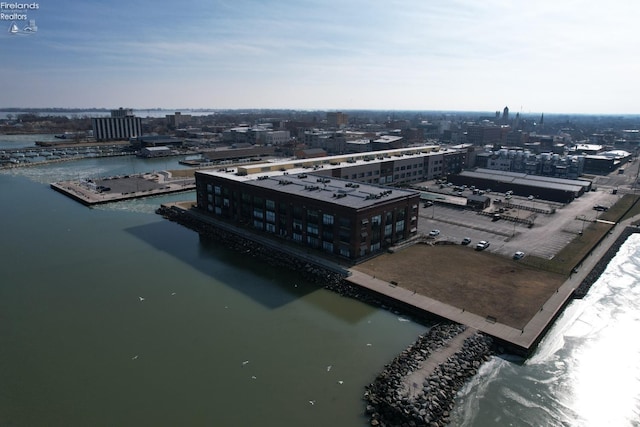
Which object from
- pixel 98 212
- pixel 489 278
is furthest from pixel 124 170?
pixel 489 278

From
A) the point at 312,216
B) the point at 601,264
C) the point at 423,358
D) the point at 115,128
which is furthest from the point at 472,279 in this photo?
the point at 115,128

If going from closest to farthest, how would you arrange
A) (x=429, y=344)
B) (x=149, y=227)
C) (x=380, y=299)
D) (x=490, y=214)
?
(x=429, y=344)
(x=380, y=299)
(x=149, y=227)
(x=490, y=214)

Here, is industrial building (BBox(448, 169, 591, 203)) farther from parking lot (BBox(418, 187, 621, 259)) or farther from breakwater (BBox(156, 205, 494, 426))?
breakwater (BBox(156, 205, 494, 426))

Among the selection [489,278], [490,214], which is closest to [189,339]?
[489,278]

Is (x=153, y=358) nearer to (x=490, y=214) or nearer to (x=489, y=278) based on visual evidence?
(x=489, y=278)

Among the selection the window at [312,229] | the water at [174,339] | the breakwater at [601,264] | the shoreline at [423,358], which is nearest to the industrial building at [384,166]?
the window at [312,229]

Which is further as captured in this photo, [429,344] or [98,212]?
[98,212]

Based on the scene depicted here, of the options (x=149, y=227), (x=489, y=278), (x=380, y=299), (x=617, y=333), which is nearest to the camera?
(x=617, y=333)

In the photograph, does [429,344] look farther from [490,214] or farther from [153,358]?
[490,214]
